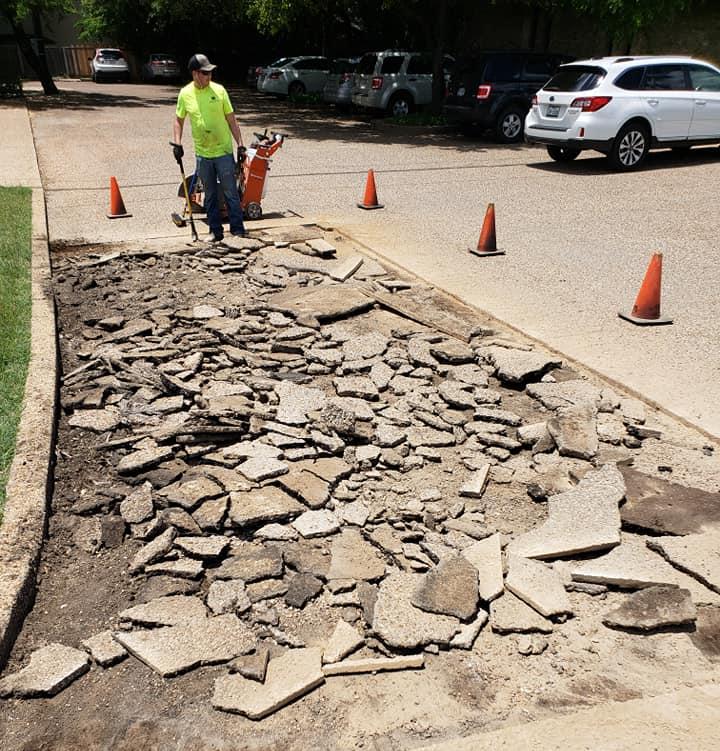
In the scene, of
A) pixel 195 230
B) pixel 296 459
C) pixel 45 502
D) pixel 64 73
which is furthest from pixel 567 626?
pixel 64 73

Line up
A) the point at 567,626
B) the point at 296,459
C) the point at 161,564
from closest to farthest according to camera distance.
→ the point at 567,626 → the point at 161,564 → the point at 296,459

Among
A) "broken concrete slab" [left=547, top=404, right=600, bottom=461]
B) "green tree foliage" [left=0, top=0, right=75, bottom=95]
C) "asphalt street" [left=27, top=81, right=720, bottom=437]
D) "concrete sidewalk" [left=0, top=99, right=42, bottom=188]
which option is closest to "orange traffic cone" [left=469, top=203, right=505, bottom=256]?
"asphalt street" [left=27, top=81, right=720, bottom=437]

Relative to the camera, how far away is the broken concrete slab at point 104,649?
3.19 metres

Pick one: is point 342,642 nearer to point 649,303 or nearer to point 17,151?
point 649,303

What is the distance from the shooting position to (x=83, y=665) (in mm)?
3156

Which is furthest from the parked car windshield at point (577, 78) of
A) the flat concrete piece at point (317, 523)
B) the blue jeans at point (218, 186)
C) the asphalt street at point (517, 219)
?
the flat concrete piece at point (317, 523)

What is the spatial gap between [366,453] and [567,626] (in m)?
1.78

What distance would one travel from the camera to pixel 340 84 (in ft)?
83.6

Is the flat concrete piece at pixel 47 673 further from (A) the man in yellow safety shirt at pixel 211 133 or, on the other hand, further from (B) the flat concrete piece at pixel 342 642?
(A) the man in yellow safety shirt at pixel 211 133

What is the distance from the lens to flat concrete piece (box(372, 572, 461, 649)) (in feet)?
10.7

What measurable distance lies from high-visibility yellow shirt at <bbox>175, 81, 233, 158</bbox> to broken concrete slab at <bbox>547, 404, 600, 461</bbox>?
233 inches

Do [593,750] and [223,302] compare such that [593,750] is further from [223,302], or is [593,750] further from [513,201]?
[513,201]

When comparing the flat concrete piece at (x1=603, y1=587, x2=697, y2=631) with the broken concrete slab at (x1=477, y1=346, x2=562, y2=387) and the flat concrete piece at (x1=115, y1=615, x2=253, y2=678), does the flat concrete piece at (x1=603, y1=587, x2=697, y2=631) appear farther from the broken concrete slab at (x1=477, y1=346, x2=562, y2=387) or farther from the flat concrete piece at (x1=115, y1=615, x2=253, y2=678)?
the broken concrete slab at (x1=477, y1=346, x2=562, y2=387)

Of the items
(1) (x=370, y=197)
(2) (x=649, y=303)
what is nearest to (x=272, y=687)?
(2) (x=649, y=303)
